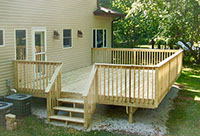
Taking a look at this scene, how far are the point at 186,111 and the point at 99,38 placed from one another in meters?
7.04

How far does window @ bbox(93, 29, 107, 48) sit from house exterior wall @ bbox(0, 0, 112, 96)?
0.87 feet

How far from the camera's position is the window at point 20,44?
26.1 feet

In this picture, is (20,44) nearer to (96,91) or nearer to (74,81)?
(74,81)

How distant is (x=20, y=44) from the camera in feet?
26.6

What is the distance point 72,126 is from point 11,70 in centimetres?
256

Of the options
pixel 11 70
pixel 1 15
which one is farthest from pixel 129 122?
pixel 1 15

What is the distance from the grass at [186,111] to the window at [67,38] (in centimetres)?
A: 464

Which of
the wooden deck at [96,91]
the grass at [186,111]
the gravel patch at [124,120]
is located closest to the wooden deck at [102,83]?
the wooden deck at [96,91]

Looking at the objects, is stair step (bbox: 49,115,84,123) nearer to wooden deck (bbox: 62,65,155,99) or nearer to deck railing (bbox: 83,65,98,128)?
deck railing (bbox: 83,65,98,128)

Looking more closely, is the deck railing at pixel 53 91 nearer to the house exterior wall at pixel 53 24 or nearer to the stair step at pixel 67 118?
the stair step at pixel 67 118

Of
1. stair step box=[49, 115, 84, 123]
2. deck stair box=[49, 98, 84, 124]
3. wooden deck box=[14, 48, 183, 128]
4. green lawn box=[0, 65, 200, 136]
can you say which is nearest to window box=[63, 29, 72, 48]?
wooden deck box=[14, 48, 183, 128]

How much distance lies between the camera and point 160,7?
12.9 meters

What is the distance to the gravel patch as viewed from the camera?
627cm

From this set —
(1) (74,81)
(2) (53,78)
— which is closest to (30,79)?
(2) (53,78)
